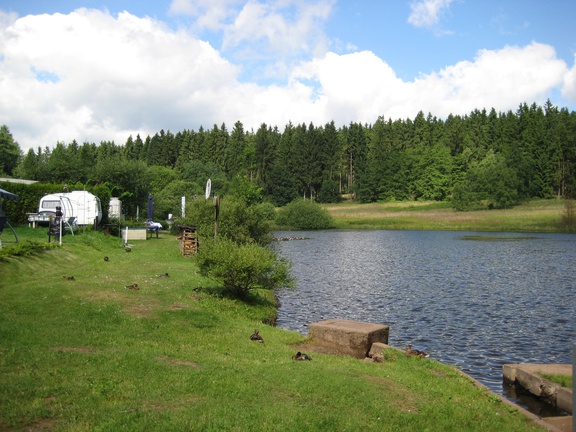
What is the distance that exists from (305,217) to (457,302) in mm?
67680

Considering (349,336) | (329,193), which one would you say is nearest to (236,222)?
(349,336)

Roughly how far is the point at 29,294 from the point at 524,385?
1243cm

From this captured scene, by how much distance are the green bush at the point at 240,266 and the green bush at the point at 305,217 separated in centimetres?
7217

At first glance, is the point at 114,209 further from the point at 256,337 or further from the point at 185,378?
the point at 185,378

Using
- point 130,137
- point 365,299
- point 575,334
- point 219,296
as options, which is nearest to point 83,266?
point 219,296

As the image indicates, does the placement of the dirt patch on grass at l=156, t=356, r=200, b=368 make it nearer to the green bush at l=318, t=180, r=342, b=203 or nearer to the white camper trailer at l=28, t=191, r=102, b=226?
the white camper trailer at l=28, t=191, r=102, b=226

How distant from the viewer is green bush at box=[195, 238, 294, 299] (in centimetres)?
1659

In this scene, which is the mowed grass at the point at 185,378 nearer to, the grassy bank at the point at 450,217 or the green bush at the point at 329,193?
the grassy bank at the point at 450,217

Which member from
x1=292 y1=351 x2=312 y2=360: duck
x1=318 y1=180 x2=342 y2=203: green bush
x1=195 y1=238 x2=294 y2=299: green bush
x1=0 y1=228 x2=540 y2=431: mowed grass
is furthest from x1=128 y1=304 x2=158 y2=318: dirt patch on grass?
x1=318 y1=180 x2=342 y2=203: green bush

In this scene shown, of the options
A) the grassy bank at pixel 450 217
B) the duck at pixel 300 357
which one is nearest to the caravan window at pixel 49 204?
the duck at pixel 300 357

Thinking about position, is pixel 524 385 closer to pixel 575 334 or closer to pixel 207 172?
pixel 575 334

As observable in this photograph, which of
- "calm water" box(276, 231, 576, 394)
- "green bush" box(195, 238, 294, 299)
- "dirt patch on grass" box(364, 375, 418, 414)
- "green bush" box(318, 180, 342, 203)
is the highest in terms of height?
"green bush" box(318, 180, 342, 203)

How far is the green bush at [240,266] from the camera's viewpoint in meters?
16.6

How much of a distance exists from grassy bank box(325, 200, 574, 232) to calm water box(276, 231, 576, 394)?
125 feet
